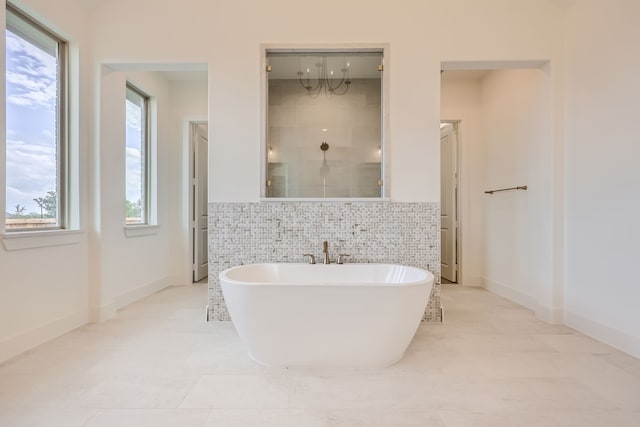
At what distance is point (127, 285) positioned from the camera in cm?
348

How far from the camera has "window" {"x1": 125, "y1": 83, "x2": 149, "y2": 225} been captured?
144 inches

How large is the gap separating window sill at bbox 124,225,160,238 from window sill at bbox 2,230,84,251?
0.62m

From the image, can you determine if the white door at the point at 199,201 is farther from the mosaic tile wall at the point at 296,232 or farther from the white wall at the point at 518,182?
the white wall at the point at 518,182

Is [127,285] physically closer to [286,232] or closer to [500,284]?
[286,232]

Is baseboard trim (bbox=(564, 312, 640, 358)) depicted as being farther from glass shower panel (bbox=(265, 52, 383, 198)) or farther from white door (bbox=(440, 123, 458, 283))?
glass shower panel (bbox=(265, 52, 383, 198))

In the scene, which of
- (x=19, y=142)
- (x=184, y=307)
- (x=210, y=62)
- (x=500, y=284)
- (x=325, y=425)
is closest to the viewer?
(x=325, y=425)

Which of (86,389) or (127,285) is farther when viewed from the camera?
(127,285)

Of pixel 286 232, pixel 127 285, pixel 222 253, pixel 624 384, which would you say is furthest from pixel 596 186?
pixel 127 285

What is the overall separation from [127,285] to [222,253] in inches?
52.3

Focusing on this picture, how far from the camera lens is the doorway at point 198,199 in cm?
439

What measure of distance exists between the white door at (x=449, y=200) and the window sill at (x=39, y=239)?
399 cm

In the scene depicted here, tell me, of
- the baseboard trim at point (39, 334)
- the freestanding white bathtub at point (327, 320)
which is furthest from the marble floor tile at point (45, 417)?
the freestanding white bathtub at point (327, 320)

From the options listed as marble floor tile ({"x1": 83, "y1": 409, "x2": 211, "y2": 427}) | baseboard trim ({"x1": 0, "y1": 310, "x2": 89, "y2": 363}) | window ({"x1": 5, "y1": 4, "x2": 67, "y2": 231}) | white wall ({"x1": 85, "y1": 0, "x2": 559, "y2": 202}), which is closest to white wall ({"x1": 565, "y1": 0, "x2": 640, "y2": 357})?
white wall ({"x1": 85, "y1": 0, "x2": 559, "y2": 202})

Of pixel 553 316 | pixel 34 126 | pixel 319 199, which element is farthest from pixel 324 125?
pixel 553 316
